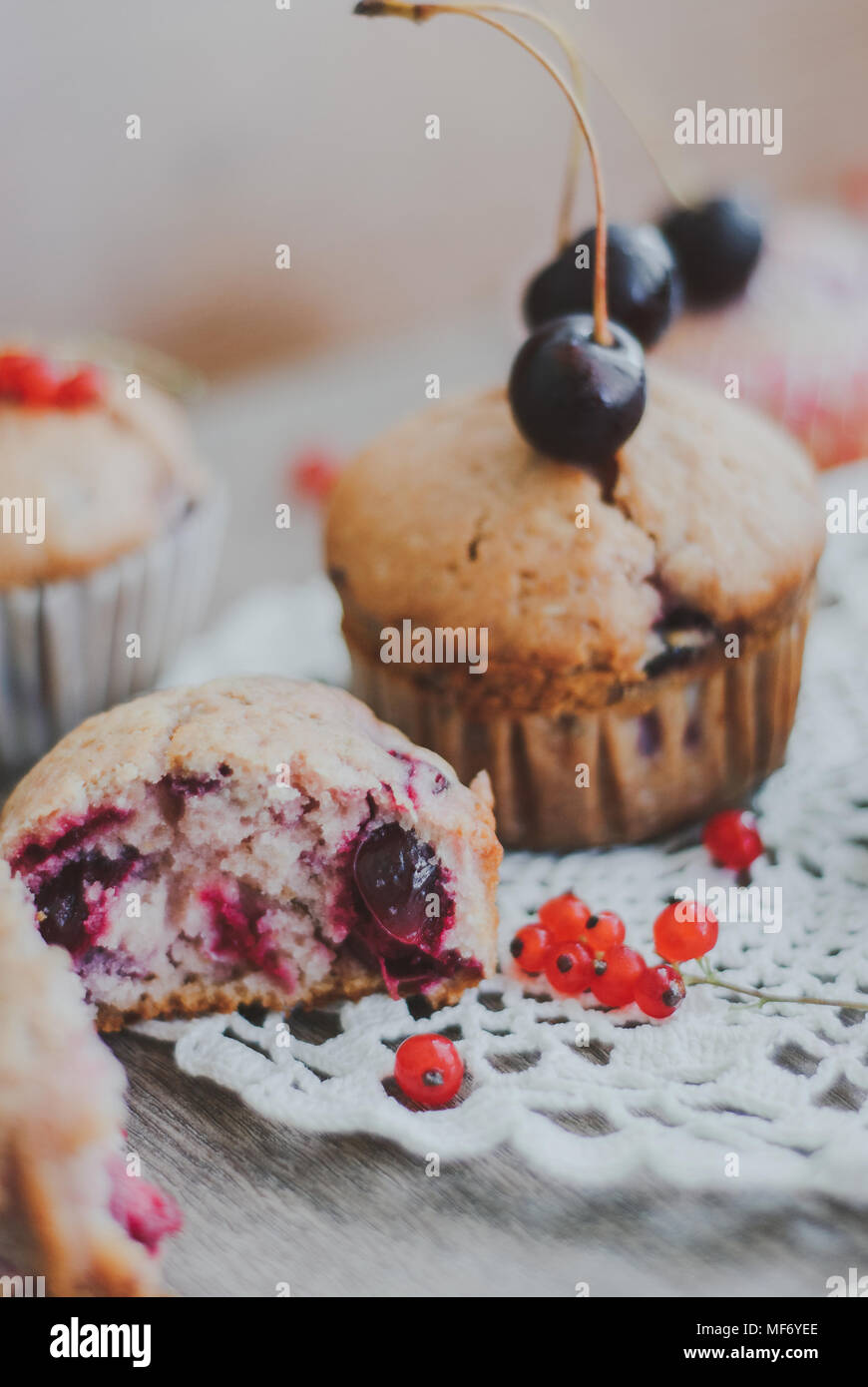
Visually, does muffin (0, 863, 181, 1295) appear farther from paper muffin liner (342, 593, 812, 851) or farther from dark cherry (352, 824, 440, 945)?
paper muffin liner (342, 593, 812, 851)

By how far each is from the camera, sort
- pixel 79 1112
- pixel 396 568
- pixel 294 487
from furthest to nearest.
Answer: pixel 294 487 → pixel 396 568 → pixel 79 1112

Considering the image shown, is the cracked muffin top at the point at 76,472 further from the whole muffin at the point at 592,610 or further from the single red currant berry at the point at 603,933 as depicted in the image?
the single red currant berry at the point at 603,933

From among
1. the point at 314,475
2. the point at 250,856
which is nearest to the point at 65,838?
the point at 250,856

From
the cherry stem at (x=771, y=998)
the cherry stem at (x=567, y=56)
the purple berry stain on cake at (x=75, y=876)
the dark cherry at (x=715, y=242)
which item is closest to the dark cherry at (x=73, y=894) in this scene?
the purple berry stain on cake at (x=75, y=876)

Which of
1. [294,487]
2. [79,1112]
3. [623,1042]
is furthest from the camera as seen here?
[294,487]

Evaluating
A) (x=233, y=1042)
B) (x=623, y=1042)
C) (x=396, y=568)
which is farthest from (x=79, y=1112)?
(x=396, y=568)
